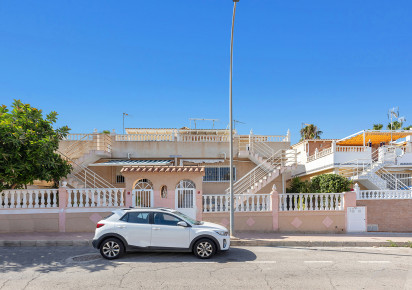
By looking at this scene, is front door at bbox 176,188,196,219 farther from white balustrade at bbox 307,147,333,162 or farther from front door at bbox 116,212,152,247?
white balustrade at bbox 307,147,333,162

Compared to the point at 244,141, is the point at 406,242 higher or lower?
lower

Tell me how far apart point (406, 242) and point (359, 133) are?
11.8m

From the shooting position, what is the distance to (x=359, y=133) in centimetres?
2139

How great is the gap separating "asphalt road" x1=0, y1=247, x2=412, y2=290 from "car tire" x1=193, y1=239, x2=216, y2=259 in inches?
8.8

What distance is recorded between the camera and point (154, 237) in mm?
8453

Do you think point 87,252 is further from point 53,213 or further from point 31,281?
point 53,213

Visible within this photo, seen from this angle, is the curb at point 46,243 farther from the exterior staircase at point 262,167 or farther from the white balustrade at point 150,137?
the white balustrade at point 150,137

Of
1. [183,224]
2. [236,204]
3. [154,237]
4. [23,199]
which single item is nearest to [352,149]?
[236,204]

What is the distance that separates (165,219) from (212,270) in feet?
6.58

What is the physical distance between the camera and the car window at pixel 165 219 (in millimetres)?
8586

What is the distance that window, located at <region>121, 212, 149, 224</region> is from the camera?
8.59 meters

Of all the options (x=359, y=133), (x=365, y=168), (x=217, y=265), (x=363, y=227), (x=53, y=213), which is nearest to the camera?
(x=217, y=265)

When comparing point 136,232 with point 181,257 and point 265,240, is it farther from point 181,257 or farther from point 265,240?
point 265,240

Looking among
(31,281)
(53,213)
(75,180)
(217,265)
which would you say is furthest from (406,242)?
(75,180)
